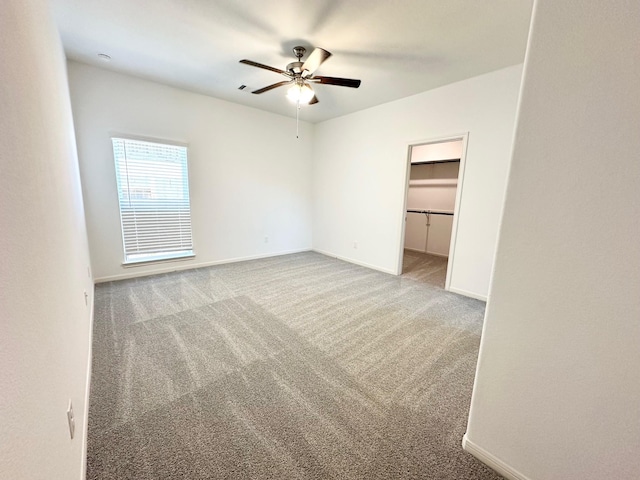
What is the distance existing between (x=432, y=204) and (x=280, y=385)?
16.5ft

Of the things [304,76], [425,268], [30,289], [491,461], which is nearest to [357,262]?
[425,268]

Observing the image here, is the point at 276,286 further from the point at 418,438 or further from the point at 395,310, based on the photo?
the point at 418,438

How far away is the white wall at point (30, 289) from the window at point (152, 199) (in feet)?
8.01

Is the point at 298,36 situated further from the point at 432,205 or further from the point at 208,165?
the point at 432,205

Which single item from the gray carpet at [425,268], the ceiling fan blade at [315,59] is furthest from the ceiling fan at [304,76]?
the gray carpet at [425,268]

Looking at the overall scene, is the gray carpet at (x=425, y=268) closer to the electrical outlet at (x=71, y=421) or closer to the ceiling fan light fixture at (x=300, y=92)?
the ceiling fan light fixture at (x=300, y=92)

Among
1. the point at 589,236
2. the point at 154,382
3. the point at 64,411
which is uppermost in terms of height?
the point at 589,236

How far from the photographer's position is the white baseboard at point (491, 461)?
118 centimetres

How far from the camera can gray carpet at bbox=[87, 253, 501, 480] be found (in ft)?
4.11

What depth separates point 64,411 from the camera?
962mm

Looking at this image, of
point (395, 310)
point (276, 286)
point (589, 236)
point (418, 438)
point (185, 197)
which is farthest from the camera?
point (185, 197)

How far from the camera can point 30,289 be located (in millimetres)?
755

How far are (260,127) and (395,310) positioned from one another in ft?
12.6

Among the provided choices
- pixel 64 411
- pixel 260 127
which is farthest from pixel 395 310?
pixel 260 127
